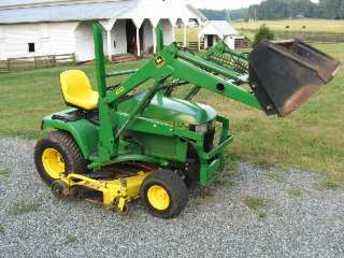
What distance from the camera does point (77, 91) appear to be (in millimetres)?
6812

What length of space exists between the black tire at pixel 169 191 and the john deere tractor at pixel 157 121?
1cm

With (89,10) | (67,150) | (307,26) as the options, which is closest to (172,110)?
(67,150)

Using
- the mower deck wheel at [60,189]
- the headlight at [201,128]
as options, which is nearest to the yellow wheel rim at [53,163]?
the mower deck wheel at [60,189]

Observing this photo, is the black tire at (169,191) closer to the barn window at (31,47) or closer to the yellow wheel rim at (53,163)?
the yellow wheel rim at (53,163)

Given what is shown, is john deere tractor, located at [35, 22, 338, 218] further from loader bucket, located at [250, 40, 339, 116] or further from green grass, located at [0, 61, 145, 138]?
green grass, located at [0, 61, 145, 138]

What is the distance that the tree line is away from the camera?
116938 millimetres

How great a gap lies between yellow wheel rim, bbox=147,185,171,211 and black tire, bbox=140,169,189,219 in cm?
2

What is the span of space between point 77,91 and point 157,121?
1.43m

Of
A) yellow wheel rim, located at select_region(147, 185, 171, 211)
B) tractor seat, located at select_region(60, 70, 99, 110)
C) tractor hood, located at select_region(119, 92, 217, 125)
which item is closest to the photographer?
yellow wheel rim, located at select_region(147, 185, 171, 211)

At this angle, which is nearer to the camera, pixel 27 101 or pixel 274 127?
pixel 274 127

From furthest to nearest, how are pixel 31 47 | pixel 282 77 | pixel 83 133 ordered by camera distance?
pixel 31 47 < pixel 83 133 < pixel 282 77

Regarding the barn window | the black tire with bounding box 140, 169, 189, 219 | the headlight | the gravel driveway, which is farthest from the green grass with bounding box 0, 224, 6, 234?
the barn window

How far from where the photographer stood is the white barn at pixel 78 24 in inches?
1080

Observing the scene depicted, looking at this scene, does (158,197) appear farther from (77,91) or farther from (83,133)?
(77,91)
